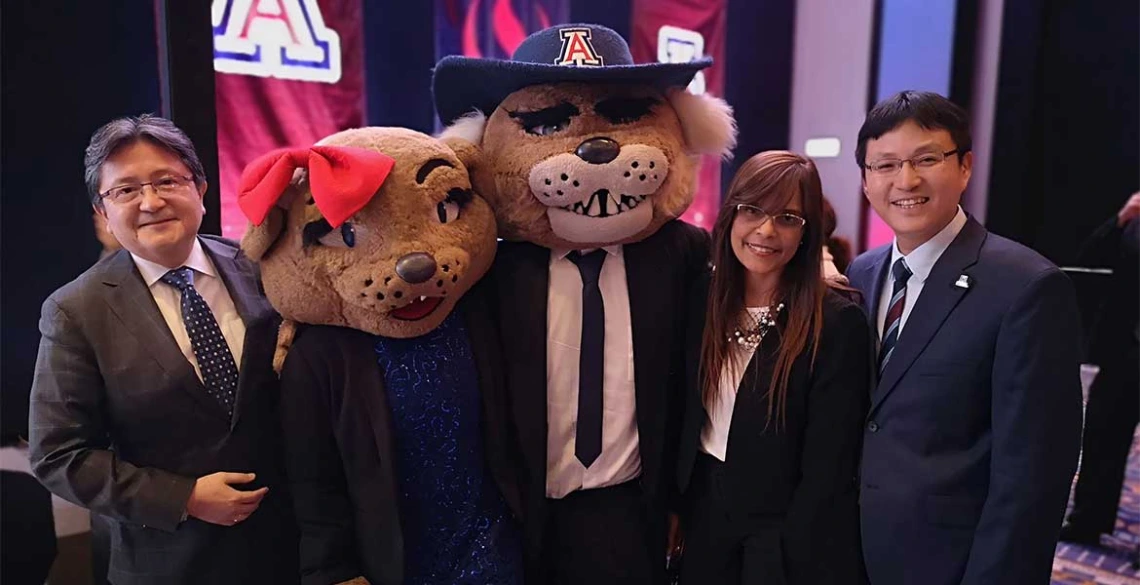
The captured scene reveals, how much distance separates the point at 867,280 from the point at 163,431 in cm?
156

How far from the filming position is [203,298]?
1765 mm

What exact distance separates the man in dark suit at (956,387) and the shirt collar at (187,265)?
1.44 metres

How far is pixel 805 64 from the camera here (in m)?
6.27

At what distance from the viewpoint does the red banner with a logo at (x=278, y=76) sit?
3.36 m

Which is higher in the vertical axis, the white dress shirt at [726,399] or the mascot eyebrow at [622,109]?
the mascot eyebrow at [622,109]

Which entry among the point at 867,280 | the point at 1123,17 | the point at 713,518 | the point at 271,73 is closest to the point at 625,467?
the point at 713,518

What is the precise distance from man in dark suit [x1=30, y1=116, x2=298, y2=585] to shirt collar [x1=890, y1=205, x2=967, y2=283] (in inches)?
53.9

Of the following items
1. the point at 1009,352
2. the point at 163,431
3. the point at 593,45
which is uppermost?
the point at 593,45

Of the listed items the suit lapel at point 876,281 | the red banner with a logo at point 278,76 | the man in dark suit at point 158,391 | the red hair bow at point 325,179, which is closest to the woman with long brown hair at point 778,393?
the suit lapel at point 876,281

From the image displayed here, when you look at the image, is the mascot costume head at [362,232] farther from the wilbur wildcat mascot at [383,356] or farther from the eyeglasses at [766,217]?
the eyeglasses at [766,217]

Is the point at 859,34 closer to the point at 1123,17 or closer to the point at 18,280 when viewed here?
the point at 1123,17

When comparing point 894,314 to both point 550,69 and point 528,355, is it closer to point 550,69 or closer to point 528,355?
point 528,355

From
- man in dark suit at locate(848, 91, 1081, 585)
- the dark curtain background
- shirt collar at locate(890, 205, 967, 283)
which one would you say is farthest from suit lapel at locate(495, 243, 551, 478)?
the dark curtain background

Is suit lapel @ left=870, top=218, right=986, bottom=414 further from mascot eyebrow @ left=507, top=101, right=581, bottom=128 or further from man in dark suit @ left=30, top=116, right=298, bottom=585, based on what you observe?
man in dark suit @ left=30, top=116, right=298, bottom=585
